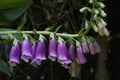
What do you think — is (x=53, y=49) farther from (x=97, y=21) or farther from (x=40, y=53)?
(x=97, y=21)

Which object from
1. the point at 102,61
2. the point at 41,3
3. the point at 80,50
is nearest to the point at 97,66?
the point at 102,61

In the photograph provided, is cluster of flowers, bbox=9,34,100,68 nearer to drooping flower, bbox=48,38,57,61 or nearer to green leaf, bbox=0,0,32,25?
drooping flower, bbox=48,38,57,61

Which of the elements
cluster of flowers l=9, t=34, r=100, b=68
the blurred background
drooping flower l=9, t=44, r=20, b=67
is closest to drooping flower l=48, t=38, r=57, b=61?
cluster of flowers l=9, t=34, r=100, b=68

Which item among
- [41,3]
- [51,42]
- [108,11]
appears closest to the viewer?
[51,42]

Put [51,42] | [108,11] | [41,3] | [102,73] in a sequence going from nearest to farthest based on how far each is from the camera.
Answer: [51,42] < [41,3] < [108,11] < [102,73]

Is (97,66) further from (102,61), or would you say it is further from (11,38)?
(11,38)

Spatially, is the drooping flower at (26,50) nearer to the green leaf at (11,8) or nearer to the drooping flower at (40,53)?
the drooping flower at (40,53)
